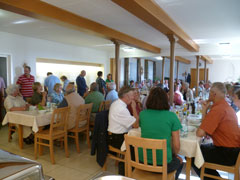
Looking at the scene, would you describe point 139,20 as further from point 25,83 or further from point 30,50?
point 30,50

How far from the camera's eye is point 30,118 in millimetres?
3133

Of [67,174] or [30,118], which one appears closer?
[67,174]

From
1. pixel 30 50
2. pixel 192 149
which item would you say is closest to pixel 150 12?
pixel 192 149

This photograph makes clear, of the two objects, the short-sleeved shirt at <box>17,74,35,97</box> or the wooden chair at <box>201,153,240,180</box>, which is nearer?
the wooden chair at <box>201,153,240,180</box>

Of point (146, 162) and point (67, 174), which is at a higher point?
point (146, 162)

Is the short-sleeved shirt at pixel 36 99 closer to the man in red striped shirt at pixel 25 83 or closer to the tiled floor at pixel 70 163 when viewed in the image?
the tiled floor at pixel 70 163

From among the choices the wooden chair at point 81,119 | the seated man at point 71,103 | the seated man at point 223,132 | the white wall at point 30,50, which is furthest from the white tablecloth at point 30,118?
the white wall at point 30,50

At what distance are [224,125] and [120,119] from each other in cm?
117

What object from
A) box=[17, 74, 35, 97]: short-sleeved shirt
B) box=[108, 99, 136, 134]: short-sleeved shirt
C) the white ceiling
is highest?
the white ceiling

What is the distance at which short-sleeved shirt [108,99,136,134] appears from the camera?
7.89 ft

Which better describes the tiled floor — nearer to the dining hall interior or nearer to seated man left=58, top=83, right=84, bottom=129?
→ the dining hall interior

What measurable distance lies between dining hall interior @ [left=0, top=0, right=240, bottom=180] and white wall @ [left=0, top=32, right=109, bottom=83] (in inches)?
1.2

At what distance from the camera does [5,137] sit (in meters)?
4.15

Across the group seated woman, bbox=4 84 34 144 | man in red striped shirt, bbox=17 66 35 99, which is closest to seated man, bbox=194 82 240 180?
seated woman, bbox=4 84 34 144
